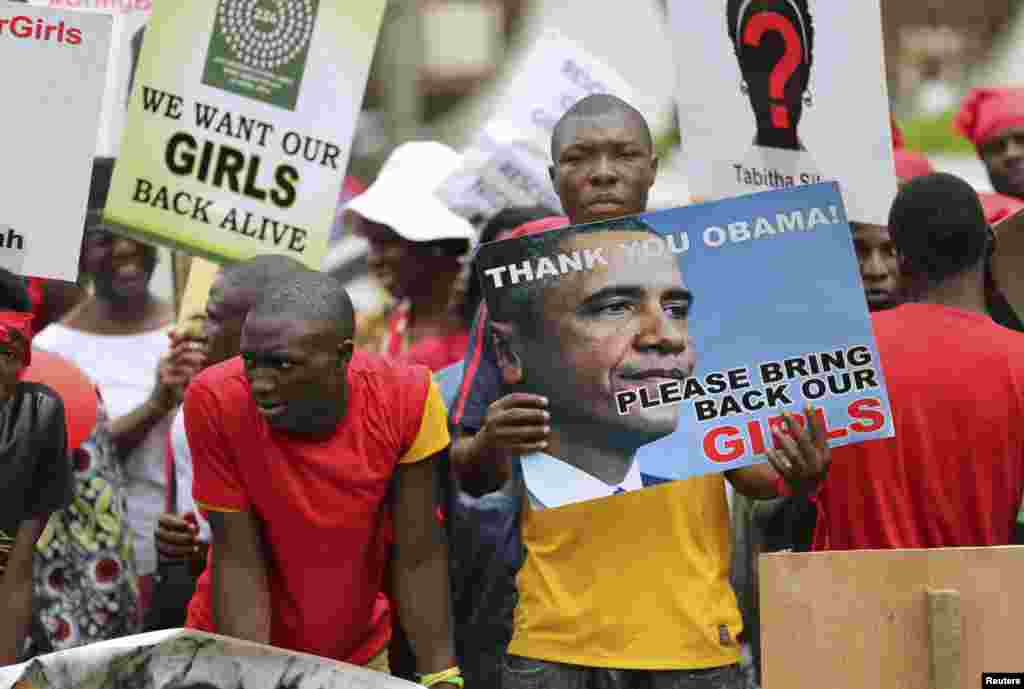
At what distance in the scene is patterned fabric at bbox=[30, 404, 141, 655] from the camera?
6.89m

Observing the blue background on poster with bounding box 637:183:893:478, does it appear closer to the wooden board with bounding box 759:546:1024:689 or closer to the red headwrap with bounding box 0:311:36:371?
the wooden board with bounding box 759:546:1024:689

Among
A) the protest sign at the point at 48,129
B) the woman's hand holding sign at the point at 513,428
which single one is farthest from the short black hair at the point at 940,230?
the protest sign at the point at 48,129

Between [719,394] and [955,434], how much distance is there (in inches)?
26.2

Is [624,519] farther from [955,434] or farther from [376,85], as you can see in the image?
[376,85]

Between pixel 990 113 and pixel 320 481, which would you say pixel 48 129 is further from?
pixel 990 113

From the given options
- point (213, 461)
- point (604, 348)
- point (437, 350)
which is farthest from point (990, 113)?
point (213, 461)

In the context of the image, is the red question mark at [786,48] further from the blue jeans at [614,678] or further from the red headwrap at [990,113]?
the red headwrap at [990,113]

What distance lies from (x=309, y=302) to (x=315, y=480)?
1.49 ft

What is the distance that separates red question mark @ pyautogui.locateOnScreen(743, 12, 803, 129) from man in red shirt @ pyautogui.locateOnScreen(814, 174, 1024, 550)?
1.10m

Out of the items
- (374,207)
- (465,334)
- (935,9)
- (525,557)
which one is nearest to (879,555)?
(525,557)

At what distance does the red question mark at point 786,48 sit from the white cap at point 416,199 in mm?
1962

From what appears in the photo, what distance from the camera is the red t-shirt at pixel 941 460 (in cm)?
576

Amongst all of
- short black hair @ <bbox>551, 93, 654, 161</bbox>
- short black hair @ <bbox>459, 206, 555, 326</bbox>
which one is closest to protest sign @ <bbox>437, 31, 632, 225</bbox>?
short black hair @ <bbox>459, 206, 555, 326</bbox>

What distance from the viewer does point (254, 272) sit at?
6926 millimetres
